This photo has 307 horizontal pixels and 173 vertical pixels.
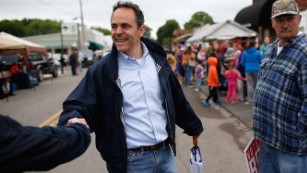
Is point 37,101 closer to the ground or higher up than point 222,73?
closer to the ground

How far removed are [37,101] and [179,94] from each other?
10.4m

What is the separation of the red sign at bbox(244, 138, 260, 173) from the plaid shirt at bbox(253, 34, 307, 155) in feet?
0.94

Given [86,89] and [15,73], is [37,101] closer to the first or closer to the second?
[15,73]

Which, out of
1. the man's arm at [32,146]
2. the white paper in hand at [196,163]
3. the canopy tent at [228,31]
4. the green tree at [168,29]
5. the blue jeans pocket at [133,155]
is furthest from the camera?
the green tree at [168,29]

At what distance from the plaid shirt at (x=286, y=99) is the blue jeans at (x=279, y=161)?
64mm

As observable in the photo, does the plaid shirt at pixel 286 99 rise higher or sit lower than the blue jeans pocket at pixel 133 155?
higher

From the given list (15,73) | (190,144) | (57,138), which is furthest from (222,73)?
(15,73)

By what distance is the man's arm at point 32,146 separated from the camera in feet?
4.00

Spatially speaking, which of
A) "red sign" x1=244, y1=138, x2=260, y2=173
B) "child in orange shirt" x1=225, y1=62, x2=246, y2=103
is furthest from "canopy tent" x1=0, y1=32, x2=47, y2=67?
"red sign" x1=244, y1=138, x2=260, y2=173

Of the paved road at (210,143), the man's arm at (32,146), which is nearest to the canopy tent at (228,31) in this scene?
the paved road at (210,143)

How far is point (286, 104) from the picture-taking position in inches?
93.2

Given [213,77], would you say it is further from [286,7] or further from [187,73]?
[286,7]

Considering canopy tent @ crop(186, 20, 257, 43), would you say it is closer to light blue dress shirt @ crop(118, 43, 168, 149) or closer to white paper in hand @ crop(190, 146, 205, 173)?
white paper in hand @ crop(190, 146, 205, 173)

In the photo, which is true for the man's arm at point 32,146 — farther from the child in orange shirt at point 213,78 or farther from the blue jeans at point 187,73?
the blue jeans at point 187,73
